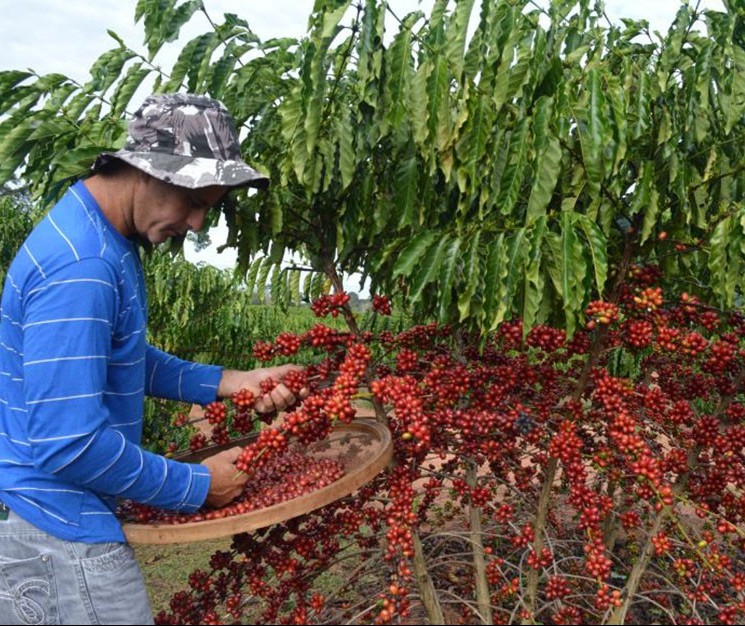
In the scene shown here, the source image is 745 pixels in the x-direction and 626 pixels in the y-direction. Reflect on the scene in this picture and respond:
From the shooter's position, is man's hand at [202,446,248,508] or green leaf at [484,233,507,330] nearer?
man's hand at [202,446,248,508]

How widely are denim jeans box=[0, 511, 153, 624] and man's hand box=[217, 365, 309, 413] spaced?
56cm

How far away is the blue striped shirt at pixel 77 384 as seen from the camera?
149 cm

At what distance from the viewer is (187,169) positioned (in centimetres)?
167

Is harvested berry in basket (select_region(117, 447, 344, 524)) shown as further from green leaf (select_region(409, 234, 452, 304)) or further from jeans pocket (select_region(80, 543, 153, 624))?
green leaf (select_region(409, 234, 452, 304))

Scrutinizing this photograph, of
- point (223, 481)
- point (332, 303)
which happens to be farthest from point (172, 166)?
point (223, 481)

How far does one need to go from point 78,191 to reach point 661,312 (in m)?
1.72

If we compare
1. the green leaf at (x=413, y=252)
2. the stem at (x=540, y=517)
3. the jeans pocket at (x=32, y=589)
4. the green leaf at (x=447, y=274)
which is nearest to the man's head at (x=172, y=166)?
the green leaf at (x=413, y=252)

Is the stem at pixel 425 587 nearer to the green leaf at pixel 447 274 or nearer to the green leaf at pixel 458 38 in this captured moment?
the green leaf at pixel 447 274

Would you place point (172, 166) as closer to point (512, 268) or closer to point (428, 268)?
point (428, 268)

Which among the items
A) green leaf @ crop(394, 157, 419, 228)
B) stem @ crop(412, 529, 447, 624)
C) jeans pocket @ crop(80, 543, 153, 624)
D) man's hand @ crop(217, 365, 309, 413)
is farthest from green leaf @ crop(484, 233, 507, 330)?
jeans pocket @ crop(80, 543, 153, 624)

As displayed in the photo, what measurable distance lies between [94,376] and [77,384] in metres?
0.04

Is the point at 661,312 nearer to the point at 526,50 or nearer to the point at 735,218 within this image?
the point at 735,218

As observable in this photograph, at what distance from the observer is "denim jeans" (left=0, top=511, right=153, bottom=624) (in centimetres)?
166

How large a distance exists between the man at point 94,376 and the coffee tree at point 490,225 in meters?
0.35
